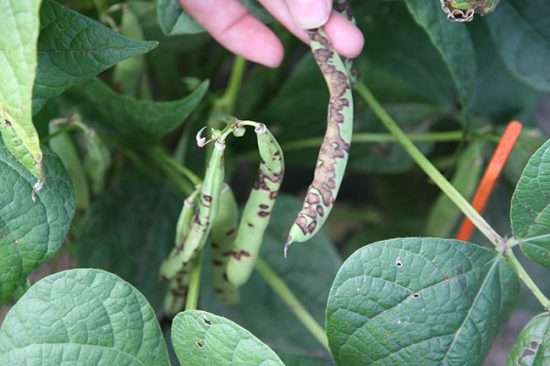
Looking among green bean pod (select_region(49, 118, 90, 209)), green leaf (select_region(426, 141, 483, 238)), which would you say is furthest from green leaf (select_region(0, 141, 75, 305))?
green leaf (select_region(426, 141, 483, 238))

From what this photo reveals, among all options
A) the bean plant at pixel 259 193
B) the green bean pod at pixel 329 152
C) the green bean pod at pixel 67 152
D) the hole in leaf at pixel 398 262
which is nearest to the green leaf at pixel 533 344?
the bean plant at pixel 259 193

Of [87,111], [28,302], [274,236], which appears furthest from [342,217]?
[28,302]

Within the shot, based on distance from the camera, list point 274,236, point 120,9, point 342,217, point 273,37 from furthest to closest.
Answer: point 342,217 < point 274,236 < point 120,9 < point 273,37

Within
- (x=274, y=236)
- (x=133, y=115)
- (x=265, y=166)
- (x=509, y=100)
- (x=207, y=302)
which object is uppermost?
(x=509, y=100)

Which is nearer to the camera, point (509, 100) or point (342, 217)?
point (509, 100)

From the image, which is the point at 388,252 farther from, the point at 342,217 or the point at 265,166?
A: the point at 342,217

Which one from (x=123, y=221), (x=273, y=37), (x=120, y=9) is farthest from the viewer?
(x=123, y=221)

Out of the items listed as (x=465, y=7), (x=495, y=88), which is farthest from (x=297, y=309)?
(x=495, y=88)

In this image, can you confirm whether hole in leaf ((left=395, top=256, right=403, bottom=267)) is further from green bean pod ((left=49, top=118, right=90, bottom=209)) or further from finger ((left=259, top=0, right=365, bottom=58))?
green bean pod ((left=49, top=118, right=90, bottom=209))
